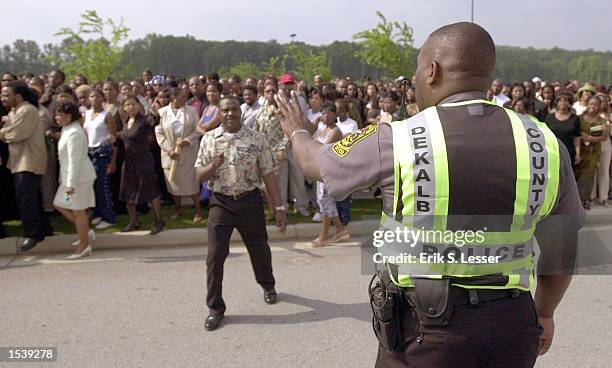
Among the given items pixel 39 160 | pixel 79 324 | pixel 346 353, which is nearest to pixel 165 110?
pixel 39 160

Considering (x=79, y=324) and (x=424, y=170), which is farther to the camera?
(x=79, y=324)

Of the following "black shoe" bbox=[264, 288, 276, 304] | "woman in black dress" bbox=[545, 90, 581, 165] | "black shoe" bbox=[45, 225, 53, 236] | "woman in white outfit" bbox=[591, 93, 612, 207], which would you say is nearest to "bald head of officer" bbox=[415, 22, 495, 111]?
"black shoe" bbox=[264, 288, 276, 304]

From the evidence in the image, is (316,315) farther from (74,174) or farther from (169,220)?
(169,220)

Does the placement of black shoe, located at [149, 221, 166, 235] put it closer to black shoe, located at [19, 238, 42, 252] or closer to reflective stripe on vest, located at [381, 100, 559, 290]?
black shoe, located at [19, 238, 42, 252]

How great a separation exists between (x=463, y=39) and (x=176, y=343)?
115 inches

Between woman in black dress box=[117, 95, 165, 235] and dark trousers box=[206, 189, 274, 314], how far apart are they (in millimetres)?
2414

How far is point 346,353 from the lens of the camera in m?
3.56

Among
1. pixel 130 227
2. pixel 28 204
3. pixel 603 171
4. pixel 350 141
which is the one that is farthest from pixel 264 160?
pixel 603 171

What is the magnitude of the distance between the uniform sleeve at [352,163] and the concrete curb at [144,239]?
14.5 feet

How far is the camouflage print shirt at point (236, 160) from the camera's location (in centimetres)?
416

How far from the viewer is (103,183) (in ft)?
22.2

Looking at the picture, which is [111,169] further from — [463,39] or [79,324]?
[463,39]

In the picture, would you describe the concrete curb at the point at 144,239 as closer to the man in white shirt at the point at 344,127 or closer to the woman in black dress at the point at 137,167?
the woman in black dress at the point at 137,167

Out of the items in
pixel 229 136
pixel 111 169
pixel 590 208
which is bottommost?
pixel 590 208
